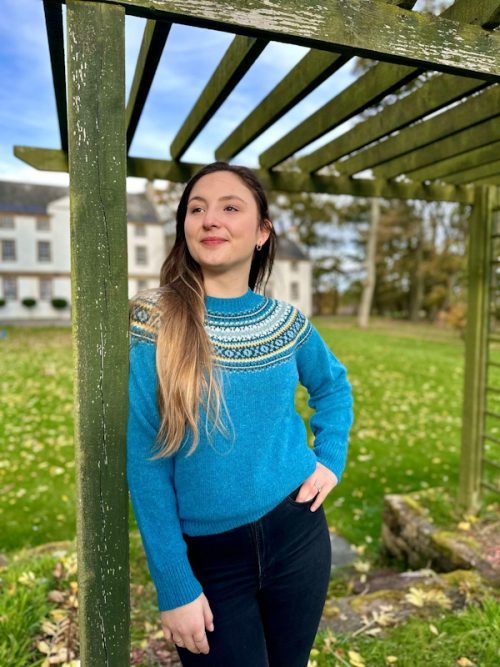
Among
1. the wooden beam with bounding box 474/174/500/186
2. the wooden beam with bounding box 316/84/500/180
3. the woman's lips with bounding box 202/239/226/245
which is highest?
the wooden beam with bounding box 316/84/500/180

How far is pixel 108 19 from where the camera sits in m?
1.50

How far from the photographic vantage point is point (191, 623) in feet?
5.11

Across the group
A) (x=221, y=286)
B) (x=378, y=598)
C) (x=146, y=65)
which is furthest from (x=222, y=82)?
(x=378, y=598)

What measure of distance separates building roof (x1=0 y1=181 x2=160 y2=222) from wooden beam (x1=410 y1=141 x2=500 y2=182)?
31768mm

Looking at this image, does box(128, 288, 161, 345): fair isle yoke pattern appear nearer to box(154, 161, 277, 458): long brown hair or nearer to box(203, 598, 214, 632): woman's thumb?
box(154, 161, 277, 458): long brown hair

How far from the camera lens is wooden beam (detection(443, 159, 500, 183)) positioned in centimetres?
367

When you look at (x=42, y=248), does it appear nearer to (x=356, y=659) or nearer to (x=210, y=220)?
(x=356, y=659)

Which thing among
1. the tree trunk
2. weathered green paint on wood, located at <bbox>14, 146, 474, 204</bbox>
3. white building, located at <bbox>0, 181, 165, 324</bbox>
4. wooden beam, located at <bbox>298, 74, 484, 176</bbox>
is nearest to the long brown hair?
wooden beam, located at <bbox>298, 74, 484, 176</bbox>

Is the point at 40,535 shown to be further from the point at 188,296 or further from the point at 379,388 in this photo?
the point at 379,388

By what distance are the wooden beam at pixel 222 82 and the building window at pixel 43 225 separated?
3564 cm

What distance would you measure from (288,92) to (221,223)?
860 millimetres

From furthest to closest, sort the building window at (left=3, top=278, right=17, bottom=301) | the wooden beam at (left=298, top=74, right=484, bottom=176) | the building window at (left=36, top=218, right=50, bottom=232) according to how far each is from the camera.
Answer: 1. the building window at (left=36, top=218, right=50, bottom=232)
2. the building window at (left=3, top=278, right=17, bottom=301)
3. the wooden beam at (left=298, top=74, right=484, bottom=176)

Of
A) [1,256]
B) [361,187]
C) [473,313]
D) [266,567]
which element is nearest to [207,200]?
[266,567]

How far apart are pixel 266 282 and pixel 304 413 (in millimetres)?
6930
